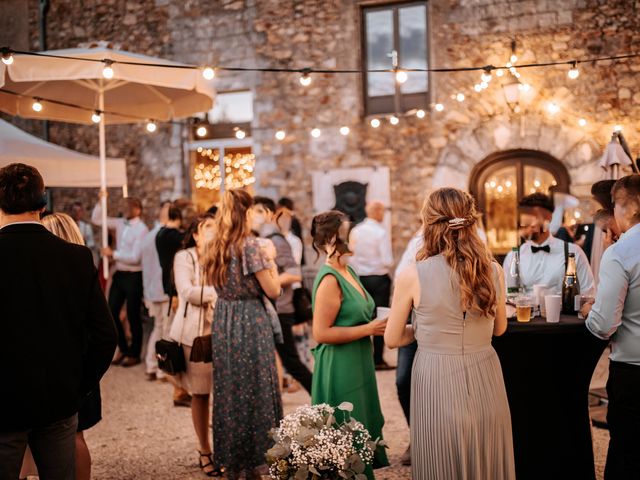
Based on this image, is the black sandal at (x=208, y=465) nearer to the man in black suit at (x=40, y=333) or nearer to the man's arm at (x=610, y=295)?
the man in black suit at (x=40, y=333)

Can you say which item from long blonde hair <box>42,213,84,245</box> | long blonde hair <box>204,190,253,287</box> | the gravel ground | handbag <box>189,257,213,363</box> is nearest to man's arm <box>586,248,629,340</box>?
the gravel ground

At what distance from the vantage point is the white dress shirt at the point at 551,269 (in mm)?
3885

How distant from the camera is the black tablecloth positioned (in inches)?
134

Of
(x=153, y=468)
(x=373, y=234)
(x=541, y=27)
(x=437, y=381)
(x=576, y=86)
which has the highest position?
(x=541, y=27)

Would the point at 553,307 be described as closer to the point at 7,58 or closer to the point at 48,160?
the point at 7,58

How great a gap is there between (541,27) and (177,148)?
5578 mm

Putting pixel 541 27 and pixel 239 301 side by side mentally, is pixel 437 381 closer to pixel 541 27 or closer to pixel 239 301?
pixel 239 301

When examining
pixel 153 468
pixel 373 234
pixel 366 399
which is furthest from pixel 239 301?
pixel 373 234

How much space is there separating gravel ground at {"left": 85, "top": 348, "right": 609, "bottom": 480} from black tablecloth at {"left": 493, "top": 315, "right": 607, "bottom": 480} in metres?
0.66

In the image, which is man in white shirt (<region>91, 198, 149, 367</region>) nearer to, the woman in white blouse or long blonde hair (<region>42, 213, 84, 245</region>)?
the woman in white blouse

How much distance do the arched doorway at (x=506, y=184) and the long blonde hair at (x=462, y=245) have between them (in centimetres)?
658

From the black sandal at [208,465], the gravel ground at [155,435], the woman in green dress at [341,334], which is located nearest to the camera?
the woman in green dress at [341,334]

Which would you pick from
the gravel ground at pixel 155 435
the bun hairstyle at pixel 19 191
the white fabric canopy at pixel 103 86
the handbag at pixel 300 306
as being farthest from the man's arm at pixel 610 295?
the white fabric canopy at pixel 103 86

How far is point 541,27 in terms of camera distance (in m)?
8.69
